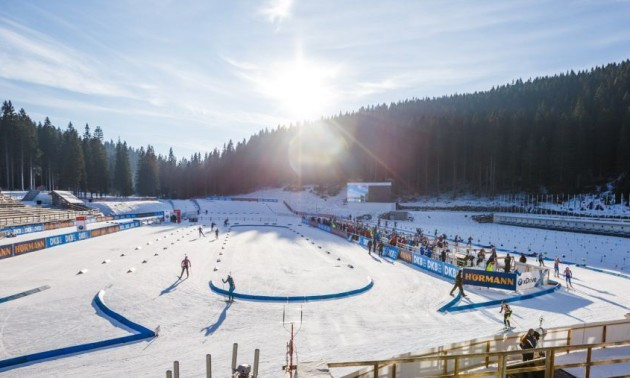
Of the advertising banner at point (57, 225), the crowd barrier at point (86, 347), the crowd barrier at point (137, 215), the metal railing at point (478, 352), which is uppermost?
the metal railing at point (478, 352)

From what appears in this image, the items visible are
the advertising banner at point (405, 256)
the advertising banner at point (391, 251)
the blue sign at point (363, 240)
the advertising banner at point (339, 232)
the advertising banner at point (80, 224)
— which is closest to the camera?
the advertising banner at point (405, 256)

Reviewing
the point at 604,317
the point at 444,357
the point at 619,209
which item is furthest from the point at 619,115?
the point at 444,357

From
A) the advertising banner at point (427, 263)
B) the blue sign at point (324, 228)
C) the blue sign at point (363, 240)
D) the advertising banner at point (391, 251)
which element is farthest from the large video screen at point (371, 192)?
the advertising banner at point (427, 263)

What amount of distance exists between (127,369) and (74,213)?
50065 mm

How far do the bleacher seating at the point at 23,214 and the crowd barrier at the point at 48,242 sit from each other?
6960 millimetres

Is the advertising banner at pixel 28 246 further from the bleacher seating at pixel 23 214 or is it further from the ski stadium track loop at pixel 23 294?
the ski stadium track loop at pixel 23 294

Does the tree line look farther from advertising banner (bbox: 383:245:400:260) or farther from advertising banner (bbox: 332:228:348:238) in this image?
advertising banner (bbox: 383:245:400:260)

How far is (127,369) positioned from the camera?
10.1m

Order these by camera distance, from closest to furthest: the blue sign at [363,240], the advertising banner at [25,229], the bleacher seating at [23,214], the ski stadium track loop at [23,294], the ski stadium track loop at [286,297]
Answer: the ski stadium track loop at [23,294]
the ski stadium track loop at [286,297]
the advertising banner at [25,229]
the blue sign at [363,240]
the bleacher seating at [23,214]

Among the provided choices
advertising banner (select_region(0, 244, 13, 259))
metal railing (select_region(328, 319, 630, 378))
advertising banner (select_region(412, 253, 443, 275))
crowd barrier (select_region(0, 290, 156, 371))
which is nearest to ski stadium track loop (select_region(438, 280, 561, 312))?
advertising banner (select_region(412, 253, 443, 275))

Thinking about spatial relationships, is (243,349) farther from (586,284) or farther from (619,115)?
(619,115)

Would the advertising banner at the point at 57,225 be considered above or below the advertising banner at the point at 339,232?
above

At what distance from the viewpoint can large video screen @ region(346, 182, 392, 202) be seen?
62062mm

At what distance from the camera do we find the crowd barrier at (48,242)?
1034 inches
